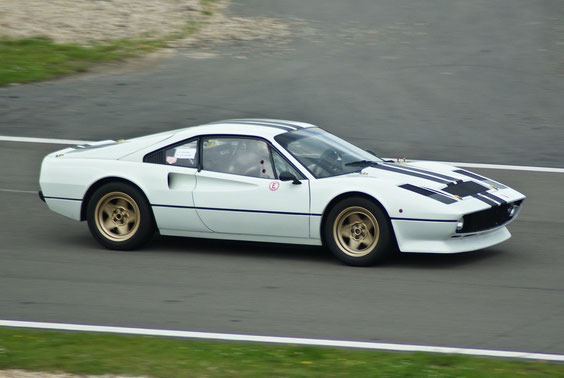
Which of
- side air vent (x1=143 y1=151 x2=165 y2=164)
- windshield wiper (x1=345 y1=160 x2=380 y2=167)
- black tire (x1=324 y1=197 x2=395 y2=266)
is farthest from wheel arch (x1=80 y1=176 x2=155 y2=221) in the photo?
windshield wiper (x1=345 y1=160 x2=380 y2=167)

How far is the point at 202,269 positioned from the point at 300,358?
268 cm

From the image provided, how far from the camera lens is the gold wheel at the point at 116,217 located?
901 cm

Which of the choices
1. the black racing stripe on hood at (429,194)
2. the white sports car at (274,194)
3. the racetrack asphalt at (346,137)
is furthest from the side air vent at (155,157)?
the black racing stripe on hood at (429,194)

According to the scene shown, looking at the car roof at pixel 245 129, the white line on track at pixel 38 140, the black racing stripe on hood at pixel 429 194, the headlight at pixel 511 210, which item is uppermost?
the car roof at pixel 245 129

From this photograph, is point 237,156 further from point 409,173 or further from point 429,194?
point 429,194

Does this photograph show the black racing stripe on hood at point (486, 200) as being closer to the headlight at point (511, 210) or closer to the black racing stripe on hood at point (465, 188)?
the black racing stripe on hood at point (465, 188)

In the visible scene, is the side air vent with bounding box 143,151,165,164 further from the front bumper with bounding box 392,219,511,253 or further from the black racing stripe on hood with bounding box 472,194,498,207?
the black racing stripe on hood with bounding box 472,194,498,207

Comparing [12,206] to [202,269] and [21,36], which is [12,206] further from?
[21,36]

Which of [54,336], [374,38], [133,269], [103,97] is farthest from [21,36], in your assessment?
[54,336]

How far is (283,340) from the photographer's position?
20.8ft

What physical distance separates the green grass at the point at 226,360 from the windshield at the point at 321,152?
2.75 metres

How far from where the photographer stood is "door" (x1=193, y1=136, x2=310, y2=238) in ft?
27.5

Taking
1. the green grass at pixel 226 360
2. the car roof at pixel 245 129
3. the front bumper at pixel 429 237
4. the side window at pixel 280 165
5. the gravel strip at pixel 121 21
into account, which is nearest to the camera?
the green grass at pixel 226 360

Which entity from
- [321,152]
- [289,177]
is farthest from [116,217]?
[321,152]
